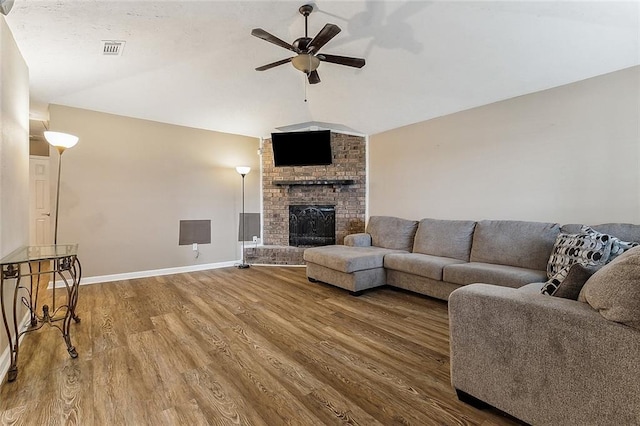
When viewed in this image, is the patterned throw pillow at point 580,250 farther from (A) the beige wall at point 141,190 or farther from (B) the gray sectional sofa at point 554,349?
(A) the beige wall at point 141,190

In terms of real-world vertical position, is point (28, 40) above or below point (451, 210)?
above

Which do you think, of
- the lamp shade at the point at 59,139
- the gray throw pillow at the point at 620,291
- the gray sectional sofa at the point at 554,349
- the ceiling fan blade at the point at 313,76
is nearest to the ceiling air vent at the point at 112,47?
the lamp shade at the point at 59,139

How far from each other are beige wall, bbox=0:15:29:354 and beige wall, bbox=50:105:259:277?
123 cm

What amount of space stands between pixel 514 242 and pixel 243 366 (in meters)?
2.93

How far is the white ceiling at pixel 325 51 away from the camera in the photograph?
238 cm

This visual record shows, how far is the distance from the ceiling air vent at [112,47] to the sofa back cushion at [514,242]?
4.25 metres

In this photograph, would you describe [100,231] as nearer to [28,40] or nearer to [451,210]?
[28,40]

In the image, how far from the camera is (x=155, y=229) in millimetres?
4527

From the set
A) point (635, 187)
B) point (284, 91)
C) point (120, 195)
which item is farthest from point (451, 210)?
point (120, 195)

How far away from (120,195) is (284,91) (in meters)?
2.83

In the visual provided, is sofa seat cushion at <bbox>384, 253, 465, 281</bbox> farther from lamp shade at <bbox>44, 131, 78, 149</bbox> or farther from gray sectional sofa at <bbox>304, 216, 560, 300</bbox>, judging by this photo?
lamp shade at <bbox>44, 131, 78, 149</bbox>

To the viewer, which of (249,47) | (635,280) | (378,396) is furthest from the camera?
(249,47)

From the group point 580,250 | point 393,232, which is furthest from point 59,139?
point 580,250

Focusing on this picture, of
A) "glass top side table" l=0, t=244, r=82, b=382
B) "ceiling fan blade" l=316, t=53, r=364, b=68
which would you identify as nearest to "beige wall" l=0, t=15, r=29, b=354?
"glass top side table" l=0, t=244, r=82, b=382
